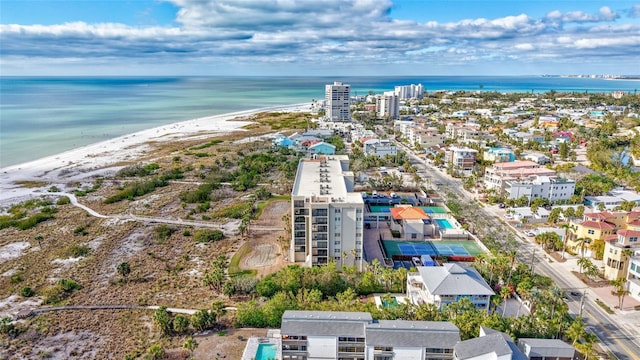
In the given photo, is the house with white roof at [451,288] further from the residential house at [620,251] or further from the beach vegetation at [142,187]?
the beach vegetation at [142,187]

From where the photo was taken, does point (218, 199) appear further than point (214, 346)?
Yes

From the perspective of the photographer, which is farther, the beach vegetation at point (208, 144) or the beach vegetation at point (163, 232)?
the beach vegetation at point (208, 144)

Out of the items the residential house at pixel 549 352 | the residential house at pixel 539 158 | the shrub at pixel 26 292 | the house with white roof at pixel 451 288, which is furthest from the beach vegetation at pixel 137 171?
the residential house at pixel 539 158

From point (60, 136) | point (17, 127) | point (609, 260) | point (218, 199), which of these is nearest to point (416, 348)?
point (609, 260)

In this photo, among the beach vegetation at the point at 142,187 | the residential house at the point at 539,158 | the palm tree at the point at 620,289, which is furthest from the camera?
the residential house at the point at 539,158

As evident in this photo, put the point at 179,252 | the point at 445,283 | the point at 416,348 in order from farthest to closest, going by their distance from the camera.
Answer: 1. the point at 179,252
2. the point at 445,283
3. the point at 416,348

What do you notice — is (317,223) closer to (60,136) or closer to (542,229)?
(542,229)
